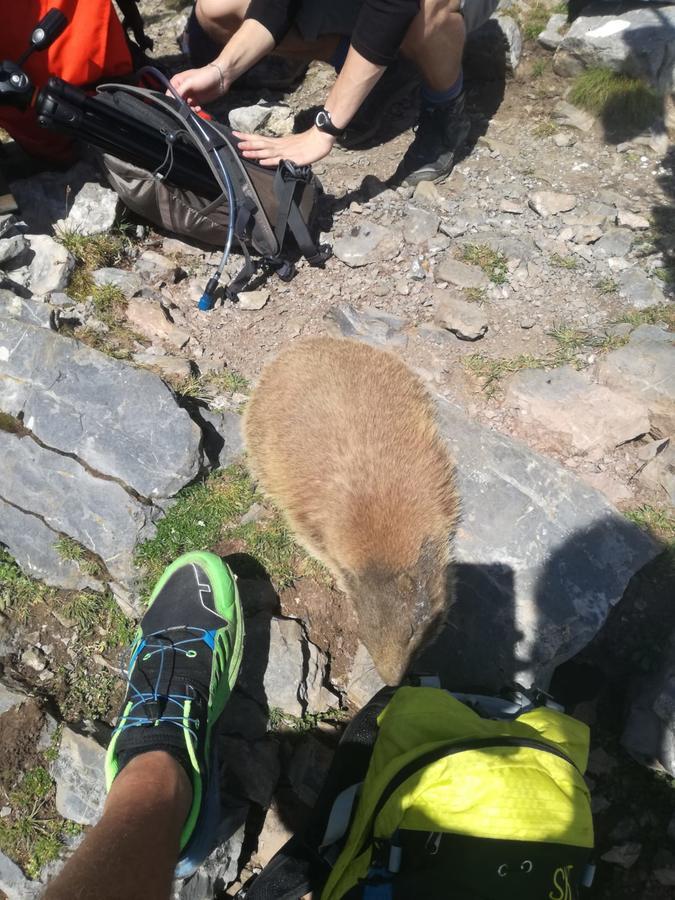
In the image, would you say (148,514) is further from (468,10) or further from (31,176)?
(468,10)

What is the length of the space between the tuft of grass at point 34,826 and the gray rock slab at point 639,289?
4.71 metres

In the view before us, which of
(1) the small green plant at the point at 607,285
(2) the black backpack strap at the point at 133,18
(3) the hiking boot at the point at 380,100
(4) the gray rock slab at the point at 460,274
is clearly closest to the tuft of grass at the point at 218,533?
(4) the gray rock slab at the point at 460,274

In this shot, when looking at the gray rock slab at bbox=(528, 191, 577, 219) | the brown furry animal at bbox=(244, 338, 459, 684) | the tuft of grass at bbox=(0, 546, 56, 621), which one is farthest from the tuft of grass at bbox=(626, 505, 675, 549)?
the tuft of grass at bbox=(0, 546, 56, 621)

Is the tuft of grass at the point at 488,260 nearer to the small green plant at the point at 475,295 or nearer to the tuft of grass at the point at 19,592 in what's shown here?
the small green plant at the point at 475,295

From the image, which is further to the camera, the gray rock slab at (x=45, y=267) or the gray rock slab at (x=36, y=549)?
the gray rock slab at (x=45, y=267)

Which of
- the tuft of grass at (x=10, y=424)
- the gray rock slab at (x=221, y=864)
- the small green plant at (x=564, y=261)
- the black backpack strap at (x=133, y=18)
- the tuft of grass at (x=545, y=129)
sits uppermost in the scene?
the black backpack strap at (x=133, y=18)

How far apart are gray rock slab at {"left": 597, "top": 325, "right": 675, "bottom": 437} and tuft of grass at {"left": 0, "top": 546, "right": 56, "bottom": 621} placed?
3.74 metres

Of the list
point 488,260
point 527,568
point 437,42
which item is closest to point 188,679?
point 527,568

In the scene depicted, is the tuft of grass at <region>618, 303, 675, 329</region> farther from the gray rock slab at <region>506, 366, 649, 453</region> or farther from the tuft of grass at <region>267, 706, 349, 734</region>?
the tuft of grass at <region>267, 706, 349, 734</region>

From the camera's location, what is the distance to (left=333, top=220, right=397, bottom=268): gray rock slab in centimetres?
489

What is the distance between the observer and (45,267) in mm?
4566

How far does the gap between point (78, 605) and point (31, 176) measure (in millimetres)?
3523

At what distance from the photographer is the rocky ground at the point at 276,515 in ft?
10.6

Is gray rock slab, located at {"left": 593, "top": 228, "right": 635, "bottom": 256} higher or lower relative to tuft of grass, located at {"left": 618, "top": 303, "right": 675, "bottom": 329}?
higher
